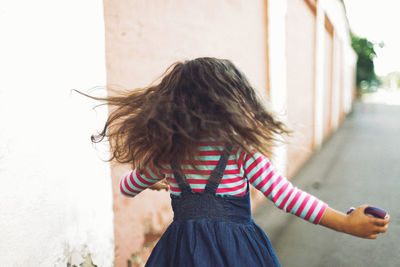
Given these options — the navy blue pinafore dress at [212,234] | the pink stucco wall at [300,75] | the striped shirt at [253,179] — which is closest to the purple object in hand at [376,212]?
the striped shirt at [253,179]

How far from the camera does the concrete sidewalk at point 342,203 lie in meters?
2.92

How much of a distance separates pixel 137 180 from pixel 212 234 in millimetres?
456

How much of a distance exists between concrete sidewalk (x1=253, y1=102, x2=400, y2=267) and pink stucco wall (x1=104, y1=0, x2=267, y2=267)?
123cm

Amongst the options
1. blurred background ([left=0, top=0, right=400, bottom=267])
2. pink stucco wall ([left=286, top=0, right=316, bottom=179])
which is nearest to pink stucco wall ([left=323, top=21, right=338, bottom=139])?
pink stucco wall ([left=286, top=0, right=316, bottom=179])

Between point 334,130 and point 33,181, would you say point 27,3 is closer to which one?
point 33,181

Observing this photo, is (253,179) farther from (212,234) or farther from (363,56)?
(363,56)

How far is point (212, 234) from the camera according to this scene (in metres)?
1.28

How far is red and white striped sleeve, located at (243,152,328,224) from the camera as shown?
4.10 feet

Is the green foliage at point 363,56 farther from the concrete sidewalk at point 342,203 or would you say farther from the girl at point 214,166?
the girl at point 214,166

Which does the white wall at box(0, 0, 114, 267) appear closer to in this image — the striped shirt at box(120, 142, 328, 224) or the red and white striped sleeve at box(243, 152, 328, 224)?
the striped shirt at box(120, 142, 328, 224)

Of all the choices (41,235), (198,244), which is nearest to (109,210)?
(41,235)

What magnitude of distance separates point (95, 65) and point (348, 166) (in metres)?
5.88

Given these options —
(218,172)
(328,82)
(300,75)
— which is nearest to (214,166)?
(218,172)

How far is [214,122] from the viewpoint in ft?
3.97
